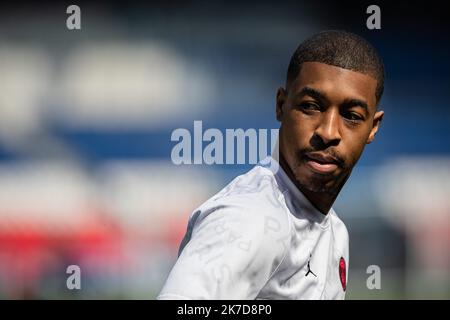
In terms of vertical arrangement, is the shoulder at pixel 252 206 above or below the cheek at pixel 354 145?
below

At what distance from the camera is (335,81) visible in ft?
5.09

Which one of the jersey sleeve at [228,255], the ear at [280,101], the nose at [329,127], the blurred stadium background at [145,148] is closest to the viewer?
the jersey sleeve at [228,255]

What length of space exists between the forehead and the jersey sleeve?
1.12ft

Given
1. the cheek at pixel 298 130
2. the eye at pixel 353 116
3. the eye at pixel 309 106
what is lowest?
the cheek at pixel 298 130

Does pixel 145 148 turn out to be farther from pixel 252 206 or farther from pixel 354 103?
pixel 252 206

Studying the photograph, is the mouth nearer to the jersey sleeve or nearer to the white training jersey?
the white training jersey

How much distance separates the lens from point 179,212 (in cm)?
514

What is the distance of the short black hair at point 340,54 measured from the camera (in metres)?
1.58

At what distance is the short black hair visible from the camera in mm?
1577

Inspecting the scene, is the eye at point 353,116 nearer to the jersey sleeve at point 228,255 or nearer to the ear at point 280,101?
the ear at point 280,101

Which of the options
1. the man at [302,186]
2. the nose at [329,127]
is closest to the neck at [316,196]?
the man at [302,186]

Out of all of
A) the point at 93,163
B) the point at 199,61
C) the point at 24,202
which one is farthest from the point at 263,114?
the point at 24,202

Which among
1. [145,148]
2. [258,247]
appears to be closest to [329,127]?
[258,247]

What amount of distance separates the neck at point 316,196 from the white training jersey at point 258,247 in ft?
0.04
